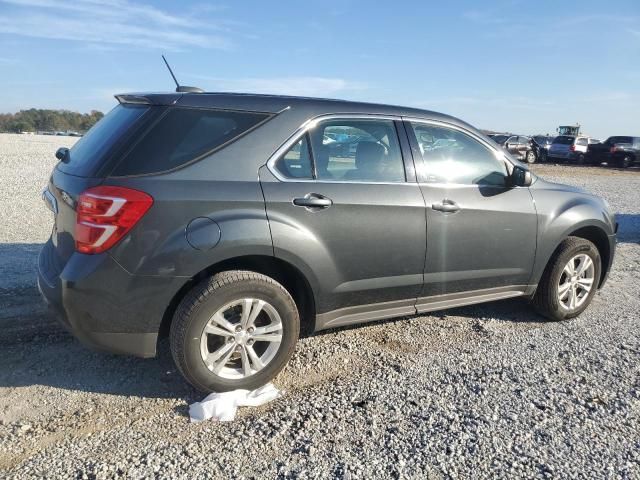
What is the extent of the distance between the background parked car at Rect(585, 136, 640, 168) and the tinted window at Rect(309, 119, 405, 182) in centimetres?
2937

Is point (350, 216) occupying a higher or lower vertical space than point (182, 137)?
lower

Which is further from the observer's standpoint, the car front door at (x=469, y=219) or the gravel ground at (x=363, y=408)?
the car front door at (x=469, y=219)

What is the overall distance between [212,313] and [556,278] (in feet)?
9.83

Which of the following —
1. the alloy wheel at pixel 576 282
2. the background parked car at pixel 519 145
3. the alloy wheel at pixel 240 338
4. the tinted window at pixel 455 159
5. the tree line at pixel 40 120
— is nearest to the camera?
the alloy wheel at pixel 240 338

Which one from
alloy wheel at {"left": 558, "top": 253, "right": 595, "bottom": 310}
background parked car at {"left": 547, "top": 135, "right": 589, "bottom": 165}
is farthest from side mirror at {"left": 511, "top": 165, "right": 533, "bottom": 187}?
background parked car at {"left": 547, "top": 135, "right": 589, "bottom": 165}

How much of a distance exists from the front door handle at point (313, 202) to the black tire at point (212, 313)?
501mm

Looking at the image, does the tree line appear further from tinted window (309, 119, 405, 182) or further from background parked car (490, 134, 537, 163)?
tinted window (309, 119, 405, 182)

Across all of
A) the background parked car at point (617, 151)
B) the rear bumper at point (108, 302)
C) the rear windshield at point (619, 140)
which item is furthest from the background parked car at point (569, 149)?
the rear bumper at point (108, 302)

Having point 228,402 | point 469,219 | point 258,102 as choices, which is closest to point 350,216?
point 258,102

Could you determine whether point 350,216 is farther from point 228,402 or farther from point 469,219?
point 228,402

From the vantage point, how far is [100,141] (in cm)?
309

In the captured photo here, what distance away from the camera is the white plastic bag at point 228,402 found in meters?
2.90

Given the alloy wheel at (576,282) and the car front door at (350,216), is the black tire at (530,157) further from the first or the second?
the car front door at (350,216)

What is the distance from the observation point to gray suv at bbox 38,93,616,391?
2.83 m
